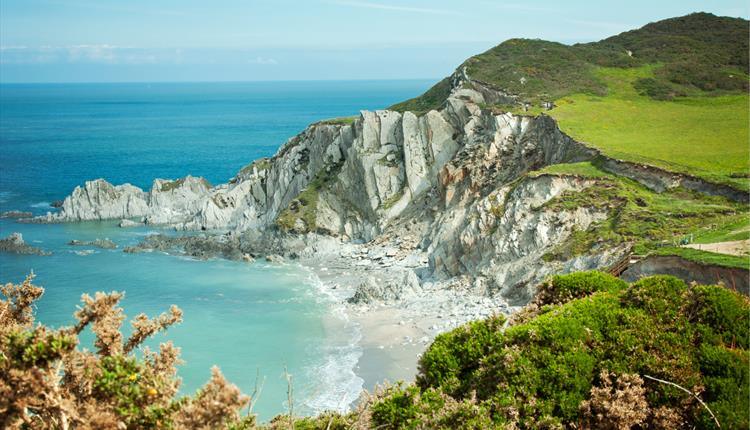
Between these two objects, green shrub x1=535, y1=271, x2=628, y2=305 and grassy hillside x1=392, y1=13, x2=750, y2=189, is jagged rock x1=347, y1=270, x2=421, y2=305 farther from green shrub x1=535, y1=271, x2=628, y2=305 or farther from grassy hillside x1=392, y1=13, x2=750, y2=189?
green shrub x1=535, y1=271, x2=628, y2=305

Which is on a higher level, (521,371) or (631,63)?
(631,63)

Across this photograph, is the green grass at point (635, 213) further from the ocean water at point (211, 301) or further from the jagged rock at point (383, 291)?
the ocean water at point (211, 301)

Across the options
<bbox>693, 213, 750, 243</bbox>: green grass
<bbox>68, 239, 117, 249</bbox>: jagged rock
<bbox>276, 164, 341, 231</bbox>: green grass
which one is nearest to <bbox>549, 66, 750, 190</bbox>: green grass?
<bbox>693, 213, 750, 243</bbox>: green grass

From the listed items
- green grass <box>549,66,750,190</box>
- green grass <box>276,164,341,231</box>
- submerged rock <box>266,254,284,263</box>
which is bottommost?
submerged rock <box>266,254,284,263</box>

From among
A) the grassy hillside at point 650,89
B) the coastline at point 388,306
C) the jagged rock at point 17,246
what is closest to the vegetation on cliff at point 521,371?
the coastline at point 388,306

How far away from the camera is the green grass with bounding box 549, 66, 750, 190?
136 feet

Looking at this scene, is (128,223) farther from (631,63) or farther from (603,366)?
(603,366)

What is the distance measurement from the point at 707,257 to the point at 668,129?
2645 cm

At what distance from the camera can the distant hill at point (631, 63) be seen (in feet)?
209

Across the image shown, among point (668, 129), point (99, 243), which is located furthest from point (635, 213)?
point (99, 243)

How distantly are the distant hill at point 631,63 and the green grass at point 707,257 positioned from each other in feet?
102

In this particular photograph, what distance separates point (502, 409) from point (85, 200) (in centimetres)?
6826

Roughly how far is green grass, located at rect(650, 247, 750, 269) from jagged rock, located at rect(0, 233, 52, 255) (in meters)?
50.5

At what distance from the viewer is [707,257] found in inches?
1059
